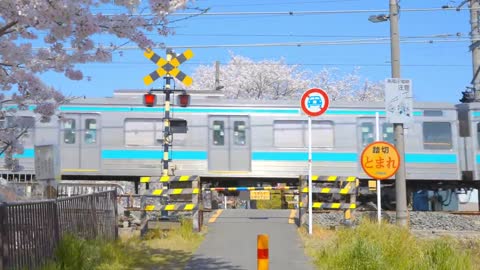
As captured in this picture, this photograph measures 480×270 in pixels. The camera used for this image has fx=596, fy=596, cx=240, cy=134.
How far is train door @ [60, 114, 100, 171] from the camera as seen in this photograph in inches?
795

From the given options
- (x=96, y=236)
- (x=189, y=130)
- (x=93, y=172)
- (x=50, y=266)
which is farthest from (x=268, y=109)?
(x=50, y=266)

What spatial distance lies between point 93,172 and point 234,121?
5.09 metres

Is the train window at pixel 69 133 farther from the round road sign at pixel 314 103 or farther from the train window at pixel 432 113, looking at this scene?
the train window at pixel 432 113

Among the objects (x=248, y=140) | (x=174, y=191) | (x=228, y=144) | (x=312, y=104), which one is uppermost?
(x=312, y=104)

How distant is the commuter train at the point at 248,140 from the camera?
791 inches

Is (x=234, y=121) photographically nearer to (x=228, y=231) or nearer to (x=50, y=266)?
(x=228, y=231)

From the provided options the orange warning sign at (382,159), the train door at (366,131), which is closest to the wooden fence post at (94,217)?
the orange warning sign at (382,159)

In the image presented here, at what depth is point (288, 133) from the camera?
2031 cm

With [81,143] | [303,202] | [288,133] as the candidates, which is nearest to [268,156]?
[288,133]

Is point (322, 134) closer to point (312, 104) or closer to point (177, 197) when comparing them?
point (312, 104)

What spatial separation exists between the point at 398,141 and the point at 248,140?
756 centimetres

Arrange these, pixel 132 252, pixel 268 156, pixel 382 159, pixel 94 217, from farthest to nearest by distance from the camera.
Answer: pixel 268 156
pixel 382 159
pixel 132 252
pixel 94 217

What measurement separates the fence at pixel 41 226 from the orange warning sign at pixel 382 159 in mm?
5498

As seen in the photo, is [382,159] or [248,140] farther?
[248,140]
